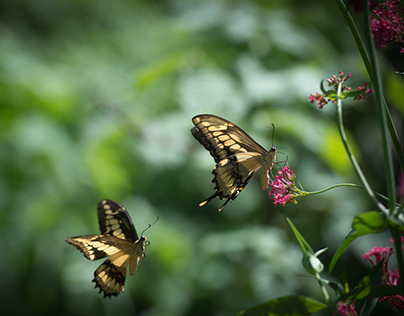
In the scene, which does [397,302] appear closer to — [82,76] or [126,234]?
[126,234]

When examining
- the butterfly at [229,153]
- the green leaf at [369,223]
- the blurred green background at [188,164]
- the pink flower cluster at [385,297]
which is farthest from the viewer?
the blurred green background at [188,164]

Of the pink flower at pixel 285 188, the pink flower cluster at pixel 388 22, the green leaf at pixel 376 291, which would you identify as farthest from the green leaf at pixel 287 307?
the pink flower cluster at pixel 388 22

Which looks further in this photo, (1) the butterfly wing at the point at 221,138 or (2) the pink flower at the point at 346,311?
(1) the butterfly wing at the point at 221,138

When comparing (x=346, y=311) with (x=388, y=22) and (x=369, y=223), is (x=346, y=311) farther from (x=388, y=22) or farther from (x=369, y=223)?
(x=388, y=22)

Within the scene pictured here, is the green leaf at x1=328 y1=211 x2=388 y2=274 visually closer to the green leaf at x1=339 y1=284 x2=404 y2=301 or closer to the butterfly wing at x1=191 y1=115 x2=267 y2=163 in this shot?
the green leaf at x1=339 y1=284 x2=404 y2=301

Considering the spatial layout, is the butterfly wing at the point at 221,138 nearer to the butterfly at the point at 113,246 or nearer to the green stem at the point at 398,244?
the butterfly at the point at 113,246

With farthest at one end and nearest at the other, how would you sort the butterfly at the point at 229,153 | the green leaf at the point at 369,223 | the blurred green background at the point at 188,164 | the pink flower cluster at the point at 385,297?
the blurred green background at the point at 188,164 → the butterfly at the point at 229,153 → the pink flower cluster at the point at 385,297 → the green leaf at the point at 369,223
